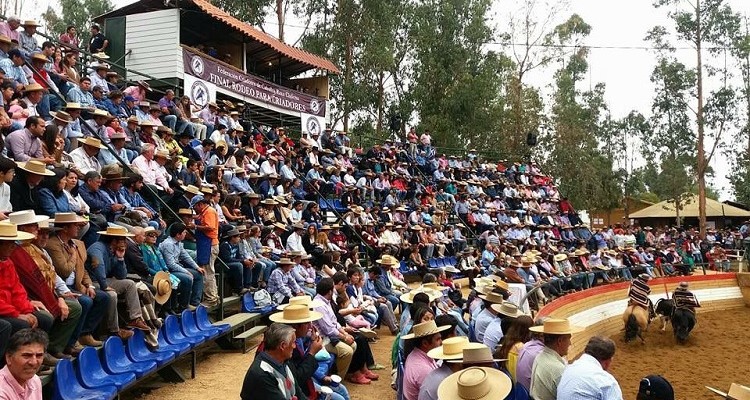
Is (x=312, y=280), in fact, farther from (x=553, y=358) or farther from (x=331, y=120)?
(x=331, y=120)

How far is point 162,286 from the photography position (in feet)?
24.3

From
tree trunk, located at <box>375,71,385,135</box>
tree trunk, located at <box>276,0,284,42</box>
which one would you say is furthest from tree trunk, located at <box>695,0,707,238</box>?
tree trunk, located at <box>276,0,284,42</box>

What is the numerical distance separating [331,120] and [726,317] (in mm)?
22396

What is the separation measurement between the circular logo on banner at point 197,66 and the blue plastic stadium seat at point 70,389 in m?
14.3

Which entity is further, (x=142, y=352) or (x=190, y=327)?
(x=190, y=327)

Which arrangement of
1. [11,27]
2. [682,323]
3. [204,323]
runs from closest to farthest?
[204,323] → [11,27] → [682,323]

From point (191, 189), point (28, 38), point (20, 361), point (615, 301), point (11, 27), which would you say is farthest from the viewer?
point (615, 301)

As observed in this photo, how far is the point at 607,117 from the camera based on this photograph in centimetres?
6081

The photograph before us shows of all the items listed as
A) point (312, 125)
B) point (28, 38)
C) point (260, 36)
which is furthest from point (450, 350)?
point (260, 36)

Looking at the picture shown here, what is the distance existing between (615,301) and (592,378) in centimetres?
1350

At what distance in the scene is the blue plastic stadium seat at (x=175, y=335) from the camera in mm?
7273

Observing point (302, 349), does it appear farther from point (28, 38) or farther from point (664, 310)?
point (664, 310)

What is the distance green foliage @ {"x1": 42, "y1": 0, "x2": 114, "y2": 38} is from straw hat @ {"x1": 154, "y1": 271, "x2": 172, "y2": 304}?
32.2 metres

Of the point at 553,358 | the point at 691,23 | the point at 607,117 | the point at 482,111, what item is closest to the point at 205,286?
the point at 553,358
